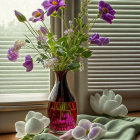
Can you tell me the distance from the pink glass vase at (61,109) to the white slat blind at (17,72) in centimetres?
25

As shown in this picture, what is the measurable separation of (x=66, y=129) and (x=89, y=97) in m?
0.31

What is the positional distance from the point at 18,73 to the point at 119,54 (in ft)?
1.63

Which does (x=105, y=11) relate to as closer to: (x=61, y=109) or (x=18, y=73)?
(x=61, y=109)

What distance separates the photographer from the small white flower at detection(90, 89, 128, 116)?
1.26m

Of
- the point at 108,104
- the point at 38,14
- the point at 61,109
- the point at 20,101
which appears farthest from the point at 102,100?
the point at 38,14

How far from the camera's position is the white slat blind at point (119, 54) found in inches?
55.4

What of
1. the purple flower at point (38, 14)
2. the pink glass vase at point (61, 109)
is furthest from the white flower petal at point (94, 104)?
the purple flower at point (38, 14)

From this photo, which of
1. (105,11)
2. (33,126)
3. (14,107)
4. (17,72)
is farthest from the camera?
(17,72)

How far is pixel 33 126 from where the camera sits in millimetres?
977

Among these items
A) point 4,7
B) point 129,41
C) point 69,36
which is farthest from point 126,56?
point 4,7

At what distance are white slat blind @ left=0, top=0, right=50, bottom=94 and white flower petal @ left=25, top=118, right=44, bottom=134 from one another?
1.25 ft

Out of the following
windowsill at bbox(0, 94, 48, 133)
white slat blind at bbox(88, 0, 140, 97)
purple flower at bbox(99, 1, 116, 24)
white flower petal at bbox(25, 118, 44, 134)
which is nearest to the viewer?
white flower petal at bbox(25, 118, 44, 134)

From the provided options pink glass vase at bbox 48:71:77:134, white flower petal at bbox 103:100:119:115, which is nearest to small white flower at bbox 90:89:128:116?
white flower petal at bbox 103:100:119:115

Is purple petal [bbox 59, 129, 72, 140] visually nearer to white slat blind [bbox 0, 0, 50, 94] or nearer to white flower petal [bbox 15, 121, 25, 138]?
white flower petal [bbox 15, 121, 25, 138]
